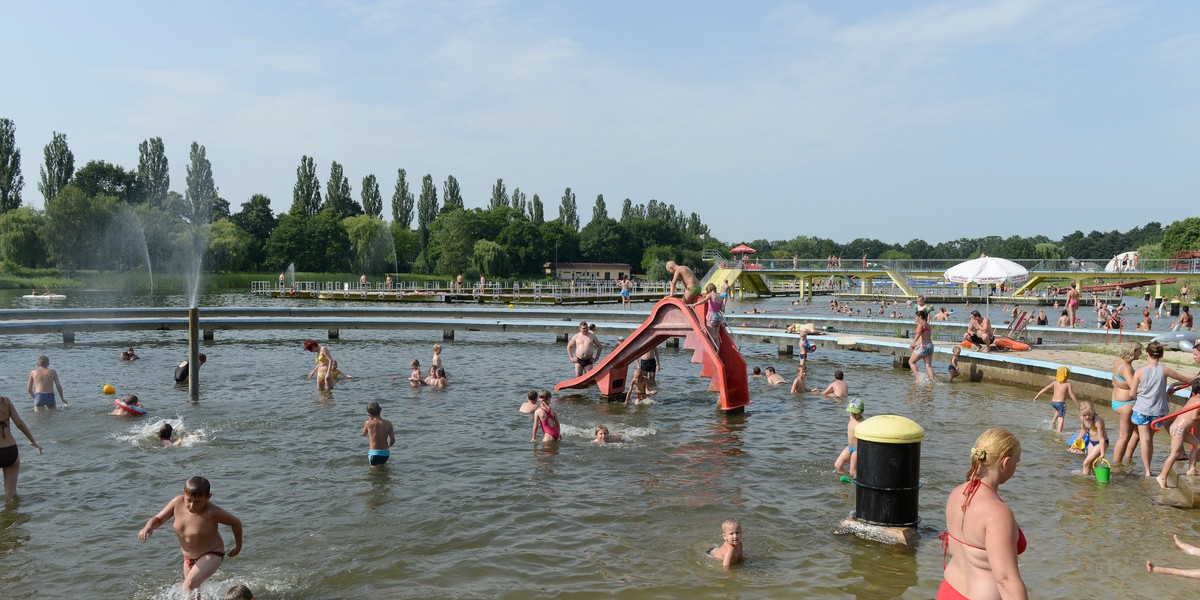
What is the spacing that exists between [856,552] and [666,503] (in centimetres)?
269

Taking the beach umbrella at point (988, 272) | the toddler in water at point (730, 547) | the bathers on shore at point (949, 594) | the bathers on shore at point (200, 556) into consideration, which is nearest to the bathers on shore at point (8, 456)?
the bathers on shore at point (200, 556)

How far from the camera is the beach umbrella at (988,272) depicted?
83.5 feet

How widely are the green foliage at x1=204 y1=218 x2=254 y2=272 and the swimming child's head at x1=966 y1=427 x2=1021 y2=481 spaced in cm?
8742

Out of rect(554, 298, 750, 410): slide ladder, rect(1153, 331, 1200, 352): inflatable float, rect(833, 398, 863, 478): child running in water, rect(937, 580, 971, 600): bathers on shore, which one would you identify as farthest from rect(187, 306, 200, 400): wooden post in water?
rect(1153, 331, 1200, 352): inflatable float

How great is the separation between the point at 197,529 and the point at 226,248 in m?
83.1

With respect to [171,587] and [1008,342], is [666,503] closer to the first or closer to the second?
[171,587]

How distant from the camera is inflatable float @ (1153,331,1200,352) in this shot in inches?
846

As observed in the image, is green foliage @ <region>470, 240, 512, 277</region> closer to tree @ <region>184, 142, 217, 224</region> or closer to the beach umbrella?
tree @ <region>184, 142, 217, 224</region>

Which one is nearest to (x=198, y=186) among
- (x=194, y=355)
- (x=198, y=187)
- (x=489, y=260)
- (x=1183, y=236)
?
(x=198, y=187)

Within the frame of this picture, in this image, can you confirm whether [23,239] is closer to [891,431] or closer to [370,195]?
[370,195]

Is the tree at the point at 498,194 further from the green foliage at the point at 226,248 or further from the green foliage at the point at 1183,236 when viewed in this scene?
the green foliage at the point at 1183,236

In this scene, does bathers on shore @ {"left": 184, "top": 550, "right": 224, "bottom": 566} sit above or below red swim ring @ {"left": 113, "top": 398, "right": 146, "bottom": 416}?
above

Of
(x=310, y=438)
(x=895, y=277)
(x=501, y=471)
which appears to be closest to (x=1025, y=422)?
(x=501, y=471)

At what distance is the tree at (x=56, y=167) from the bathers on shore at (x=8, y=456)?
90994mm
